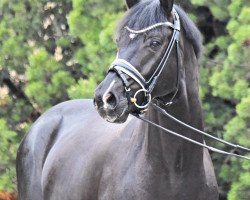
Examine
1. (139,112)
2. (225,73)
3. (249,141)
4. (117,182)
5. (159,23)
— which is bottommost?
(249,141)

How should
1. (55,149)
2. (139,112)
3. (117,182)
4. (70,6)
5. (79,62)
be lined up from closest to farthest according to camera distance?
1. (139,112)
2. (117,182)
3. (55,149)
4. (79,62)
5. (70,6)

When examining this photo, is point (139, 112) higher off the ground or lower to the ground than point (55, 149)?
higher

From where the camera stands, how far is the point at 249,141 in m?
5.04

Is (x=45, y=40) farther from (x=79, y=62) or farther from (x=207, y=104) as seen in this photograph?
(x=207, y=104)

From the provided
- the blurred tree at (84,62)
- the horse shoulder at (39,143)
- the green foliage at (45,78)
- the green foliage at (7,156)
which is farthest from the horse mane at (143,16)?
the green foliage at (7,156)

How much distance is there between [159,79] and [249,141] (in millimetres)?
1524

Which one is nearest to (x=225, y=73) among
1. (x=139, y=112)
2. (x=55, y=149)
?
(x=55, y=149)

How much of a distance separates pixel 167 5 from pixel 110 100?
620mm

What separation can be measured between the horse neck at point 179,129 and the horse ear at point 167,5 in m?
0.27

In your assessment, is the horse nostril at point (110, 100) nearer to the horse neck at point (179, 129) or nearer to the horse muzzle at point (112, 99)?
the horse muzzle at point (112, 99)

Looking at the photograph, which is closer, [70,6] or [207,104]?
[207,104]

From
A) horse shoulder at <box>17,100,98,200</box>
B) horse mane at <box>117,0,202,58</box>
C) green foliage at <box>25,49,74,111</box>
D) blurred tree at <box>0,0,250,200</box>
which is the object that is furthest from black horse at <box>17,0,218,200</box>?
green foliage at <box>25,49,74,111</box>

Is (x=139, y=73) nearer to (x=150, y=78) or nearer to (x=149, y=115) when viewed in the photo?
(x=150, y=78)

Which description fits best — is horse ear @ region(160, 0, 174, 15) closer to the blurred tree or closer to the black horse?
the black horse
